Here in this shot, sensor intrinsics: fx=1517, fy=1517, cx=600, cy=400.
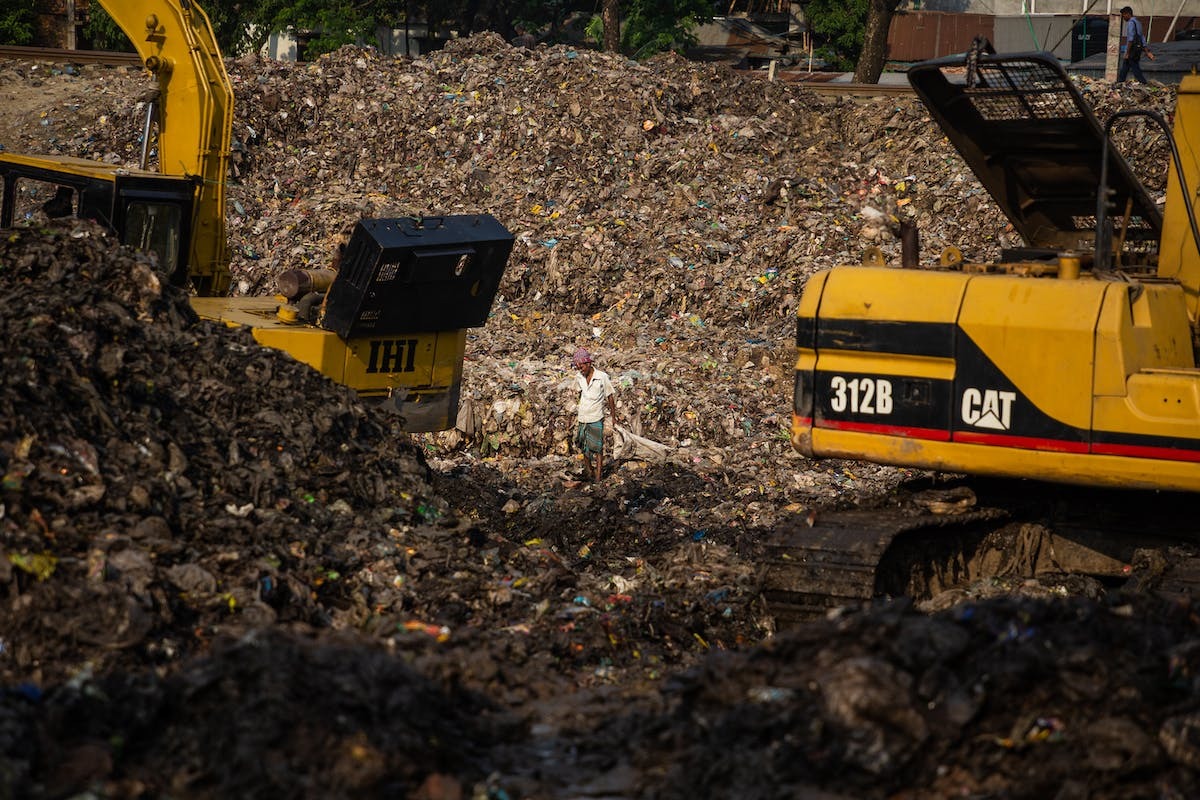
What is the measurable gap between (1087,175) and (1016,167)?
1.33 ft

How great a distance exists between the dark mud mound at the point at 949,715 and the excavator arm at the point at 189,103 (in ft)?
22.9

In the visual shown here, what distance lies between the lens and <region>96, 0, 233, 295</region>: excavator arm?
11734 mm

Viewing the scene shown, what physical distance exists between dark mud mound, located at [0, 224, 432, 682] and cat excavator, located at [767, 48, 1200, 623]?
259 cm

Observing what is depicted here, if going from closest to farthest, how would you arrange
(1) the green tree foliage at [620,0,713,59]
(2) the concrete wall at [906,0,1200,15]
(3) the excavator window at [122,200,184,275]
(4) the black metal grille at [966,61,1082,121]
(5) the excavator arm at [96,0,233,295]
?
(4) the black metal grille at [966,61,1082,121] → (3) the excavator window at [122,200,184,275] → (5) the excavator arm at [96,0,233,295] → (1) the green tree foliage at [620,0,713,59] → (2) the concrete wall at [906,0,1200,15]

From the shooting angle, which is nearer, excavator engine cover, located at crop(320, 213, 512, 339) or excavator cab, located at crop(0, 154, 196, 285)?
excavator engine cover, located at crop(320, 213, 512, 339)

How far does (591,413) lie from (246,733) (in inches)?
281

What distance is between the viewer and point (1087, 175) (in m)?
8.64

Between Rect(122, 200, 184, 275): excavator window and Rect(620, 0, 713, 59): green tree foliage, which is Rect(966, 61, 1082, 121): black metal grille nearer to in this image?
Rect(122, 200, 184, 275): excavator window

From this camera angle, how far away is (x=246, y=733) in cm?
529

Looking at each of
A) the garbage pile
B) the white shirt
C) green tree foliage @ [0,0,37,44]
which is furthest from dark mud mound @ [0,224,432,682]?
green tree foliage @ [0,0,37,44]

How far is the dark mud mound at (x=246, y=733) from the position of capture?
518cm

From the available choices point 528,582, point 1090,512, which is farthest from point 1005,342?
point 528,582

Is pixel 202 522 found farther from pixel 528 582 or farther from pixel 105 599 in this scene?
pixel 528 582

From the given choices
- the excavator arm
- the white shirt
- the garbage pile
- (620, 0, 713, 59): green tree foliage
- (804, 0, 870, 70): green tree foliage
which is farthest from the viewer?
(804, 0, 870, 70): green tree foliage
